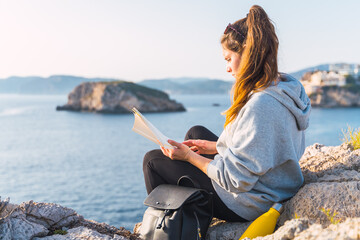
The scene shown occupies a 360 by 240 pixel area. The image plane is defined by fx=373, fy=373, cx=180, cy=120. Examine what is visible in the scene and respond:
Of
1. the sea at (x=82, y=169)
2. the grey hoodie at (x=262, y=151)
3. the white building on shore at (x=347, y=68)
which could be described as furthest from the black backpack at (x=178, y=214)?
the white building on shore at (x=347, y=68)

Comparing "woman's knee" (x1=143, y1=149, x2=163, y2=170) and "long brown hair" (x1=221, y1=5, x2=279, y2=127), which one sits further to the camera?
"woman's knee" (x1=143, y1=149, x2=163, y2=170)

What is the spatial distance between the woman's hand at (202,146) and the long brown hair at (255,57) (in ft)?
2.28

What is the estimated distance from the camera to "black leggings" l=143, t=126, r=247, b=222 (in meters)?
2.84

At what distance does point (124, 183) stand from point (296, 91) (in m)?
23.1

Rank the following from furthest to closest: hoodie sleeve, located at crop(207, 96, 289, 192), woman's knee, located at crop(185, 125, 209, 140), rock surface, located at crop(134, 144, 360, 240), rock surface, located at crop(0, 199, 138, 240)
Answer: woman's knee, located at crop(185, 125, 209, 140)
rock surface, located at crop(0, 199, 138, 240)
hoodie sleeve, located at crop(207, 96, 289, 192)
rock surface, located at crop(134, 144, 360, 240)

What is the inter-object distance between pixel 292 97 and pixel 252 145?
1.46ft

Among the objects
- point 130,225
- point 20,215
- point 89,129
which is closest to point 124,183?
point 130,225

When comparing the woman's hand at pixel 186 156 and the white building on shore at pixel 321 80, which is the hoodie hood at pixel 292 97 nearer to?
the woman's hand at pixel 186 156

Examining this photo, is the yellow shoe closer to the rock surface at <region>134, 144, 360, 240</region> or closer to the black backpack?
the rock surface at <region>134, 144, 360, 240</region>

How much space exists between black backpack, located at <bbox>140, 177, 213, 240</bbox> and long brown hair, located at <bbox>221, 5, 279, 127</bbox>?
67 centimetres

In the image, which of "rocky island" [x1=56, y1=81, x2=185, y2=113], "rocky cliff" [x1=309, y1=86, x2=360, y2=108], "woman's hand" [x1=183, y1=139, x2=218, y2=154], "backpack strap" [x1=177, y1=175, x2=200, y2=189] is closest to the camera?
"backpack strap" [x1=177, y1=175, x2=200, y2=189]

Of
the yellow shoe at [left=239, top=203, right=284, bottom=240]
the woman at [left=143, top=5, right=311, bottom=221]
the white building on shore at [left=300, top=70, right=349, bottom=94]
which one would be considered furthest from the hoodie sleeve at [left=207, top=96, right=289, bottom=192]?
the white building on shore at [left=300, top=70, right=349, bottom=94]

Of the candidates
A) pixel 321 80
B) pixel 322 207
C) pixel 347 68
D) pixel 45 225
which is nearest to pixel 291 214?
pixel 322 207

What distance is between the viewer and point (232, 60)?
2.74m
